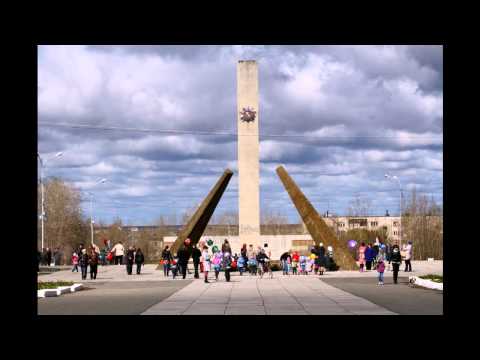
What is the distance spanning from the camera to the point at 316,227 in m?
37.8

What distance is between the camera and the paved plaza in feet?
51.9

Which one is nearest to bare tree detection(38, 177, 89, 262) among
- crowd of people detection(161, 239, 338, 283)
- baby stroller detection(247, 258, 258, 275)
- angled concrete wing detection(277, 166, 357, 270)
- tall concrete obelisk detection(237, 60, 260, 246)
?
tall concrete obelisk detection(237, 60, 260, 246)

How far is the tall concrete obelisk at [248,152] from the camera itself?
162 ft

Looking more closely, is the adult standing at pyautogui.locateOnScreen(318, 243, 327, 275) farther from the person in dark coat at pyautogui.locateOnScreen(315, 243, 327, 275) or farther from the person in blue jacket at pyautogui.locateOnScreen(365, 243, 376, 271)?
the person in blue jacket at pyautogui.locateOnScreen(365, 243, 376, 271)

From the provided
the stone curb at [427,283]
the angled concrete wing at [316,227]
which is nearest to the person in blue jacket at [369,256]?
the angled concrete wing at [316,227]

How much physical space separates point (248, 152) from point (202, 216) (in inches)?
459

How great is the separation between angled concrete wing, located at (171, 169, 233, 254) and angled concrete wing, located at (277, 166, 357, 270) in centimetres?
324

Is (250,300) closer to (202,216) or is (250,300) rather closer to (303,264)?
(303,264)

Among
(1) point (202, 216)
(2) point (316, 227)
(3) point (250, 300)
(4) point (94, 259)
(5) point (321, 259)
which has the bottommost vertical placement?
(3) point (250, 300)

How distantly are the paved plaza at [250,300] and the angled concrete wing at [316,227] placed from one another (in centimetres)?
1103

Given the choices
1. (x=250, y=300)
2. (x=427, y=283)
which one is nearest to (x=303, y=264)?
(x=427, y=283)

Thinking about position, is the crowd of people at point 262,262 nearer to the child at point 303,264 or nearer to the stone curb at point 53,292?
the child at point 303,264
